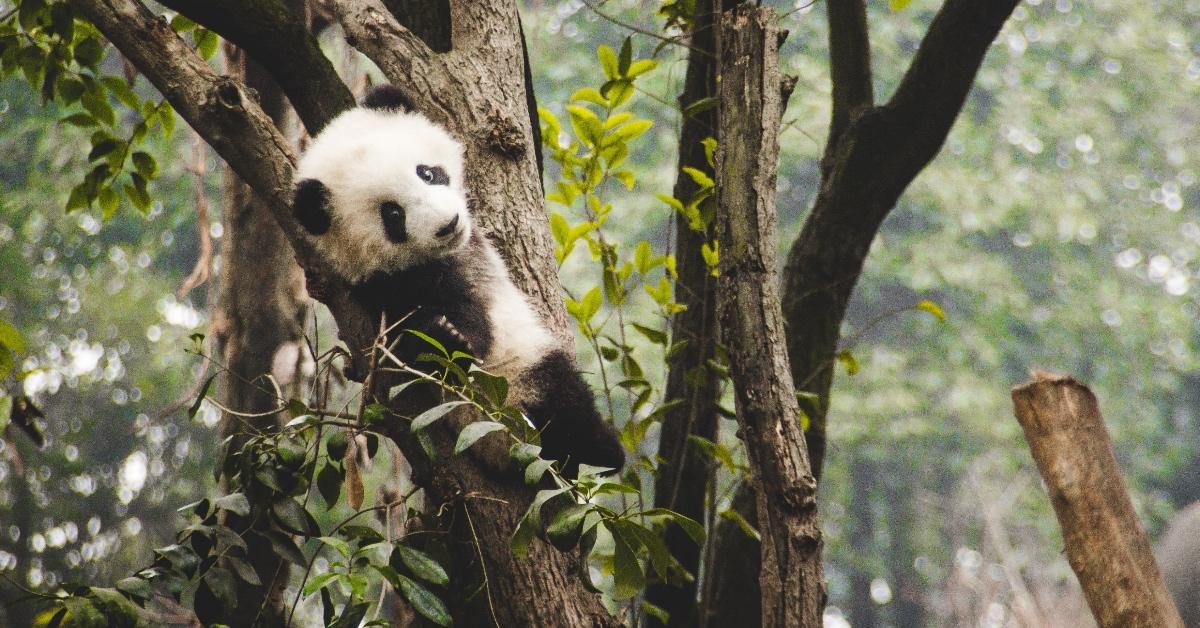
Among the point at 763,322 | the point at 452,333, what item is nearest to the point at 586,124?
the point at 452,333

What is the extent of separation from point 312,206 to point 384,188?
0.23 metres

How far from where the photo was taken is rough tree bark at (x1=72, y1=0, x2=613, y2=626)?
5.70 ft

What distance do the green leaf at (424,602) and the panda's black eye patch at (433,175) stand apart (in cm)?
123

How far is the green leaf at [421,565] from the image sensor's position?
1.61 metres

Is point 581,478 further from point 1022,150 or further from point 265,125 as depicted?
point 1022,150

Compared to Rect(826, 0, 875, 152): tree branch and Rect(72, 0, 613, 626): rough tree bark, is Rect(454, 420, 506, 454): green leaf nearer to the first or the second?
Rect(72, 0, 613, 626): rough tree bark

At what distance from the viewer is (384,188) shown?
2.51 m

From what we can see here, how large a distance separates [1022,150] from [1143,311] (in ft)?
7.88

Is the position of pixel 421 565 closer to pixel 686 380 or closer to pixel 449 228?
pixel 449 228

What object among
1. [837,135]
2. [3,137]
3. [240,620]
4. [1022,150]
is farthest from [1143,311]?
[3,137]

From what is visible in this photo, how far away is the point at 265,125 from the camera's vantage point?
2033 mm

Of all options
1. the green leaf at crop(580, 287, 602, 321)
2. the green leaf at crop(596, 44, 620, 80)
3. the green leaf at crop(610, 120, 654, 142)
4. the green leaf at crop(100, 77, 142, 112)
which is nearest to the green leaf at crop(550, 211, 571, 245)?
the green leaf at crop(580, 287, 602, 321)

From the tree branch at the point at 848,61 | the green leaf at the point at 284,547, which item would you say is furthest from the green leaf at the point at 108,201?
the tree branch at the point at 848,61

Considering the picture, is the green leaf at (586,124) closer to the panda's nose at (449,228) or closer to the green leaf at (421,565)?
the panda's nose at (449,228)
